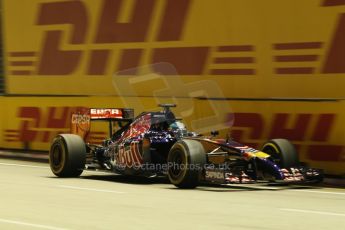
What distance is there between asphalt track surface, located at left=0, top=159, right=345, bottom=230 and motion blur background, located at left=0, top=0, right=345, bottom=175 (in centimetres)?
252

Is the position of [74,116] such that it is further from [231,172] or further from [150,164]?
[231,172]

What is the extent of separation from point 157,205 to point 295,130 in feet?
19.2

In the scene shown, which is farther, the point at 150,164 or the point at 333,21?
the point at 333,21

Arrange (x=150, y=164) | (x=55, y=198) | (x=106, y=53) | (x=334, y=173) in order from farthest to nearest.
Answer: (x=106, y=53), (x=334, y=173), (x=150, y=164), (x=55, y=198)

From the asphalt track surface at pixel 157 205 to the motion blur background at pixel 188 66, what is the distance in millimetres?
2523

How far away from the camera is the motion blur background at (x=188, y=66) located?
16.0 meters

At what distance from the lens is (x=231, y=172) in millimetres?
13266

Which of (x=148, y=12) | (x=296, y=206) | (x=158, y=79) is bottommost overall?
(x=296, y=206)

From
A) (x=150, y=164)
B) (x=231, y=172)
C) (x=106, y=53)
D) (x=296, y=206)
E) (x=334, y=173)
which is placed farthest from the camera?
(x=106, y=53)

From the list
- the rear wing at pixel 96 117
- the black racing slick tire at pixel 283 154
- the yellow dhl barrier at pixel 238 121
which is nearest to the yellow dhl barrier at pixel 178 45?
the yellow dhl barrier at pixel 238 121

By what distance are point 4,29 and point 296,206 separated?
51.0 feet

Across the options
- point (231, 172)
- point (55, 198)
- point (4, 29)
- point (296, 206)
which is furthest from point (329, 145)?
point (4, 29)

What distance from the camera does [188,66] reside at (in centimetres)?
1898

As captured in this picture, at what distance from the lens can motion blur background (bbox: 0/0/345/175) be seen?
16.0m
